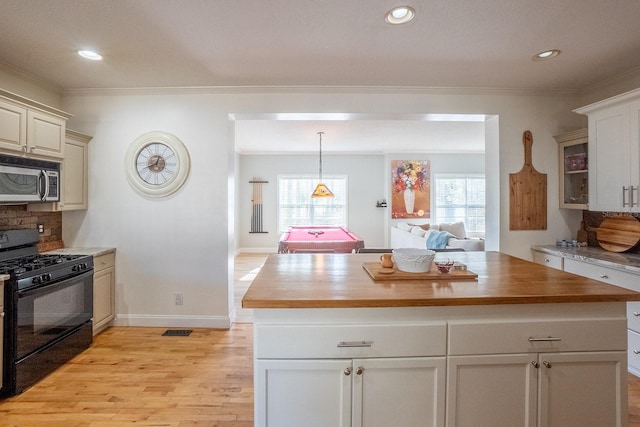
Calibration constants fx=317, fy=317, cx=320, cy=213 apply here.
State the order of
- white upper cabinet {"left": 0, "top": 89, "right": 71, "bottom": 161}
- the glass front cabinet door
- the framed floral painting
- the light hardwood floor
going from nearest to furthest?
the light hardwood floor, white upper cabinet {"left": 0, "top": 89, "right": 71, "bottom": 161}, the glass front cabinet door, the framed floral painting

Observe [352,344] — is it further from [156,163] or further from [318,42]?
[156,163]

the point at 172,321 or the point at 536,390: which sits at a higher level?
the point at 536,390

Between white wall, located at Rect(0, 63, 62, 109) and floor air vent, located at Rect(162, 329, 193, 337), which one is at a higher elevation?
white wall, located at Rect(0, 63, 62, 109)

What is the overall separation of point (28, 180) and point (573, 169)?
4985 millimetres

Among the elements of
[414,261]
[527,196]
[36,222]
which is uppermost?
[527,196]

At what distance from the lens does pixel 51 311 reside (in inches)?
95.3

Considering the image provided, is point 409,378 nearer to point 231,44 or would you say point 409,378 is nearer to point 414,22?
point 414,22

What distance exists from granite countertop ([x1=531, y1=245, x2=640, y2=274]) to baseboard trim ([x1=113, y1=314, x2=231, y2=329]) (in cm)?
334

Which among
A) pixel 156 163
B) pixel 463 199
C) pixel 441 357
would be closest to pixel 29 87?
pixel 156 163

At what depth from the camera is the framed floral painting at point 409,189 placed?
7.91 m

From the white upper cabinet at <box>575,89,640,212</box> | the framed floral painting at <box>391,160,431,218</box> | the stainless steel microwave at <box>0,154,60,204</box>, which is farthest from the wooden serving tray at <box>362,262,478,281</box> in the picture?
the framed floral painting at <box>391,160,431,218</box>

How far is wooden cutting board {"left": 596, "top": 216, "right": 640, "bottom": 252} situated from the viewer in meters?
2.83

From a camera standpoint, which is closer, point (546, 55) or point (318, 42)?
point (318, 42)

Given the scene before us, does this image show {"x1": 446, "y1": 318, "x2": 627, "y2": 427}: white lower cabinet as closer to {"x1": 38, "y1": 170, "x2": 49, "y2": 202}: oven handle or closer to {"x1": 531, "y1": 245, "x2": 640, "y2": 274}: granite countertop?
{"x1": 531, "y1": 245, "x2": 640, "y2": 274}: granite countertop
